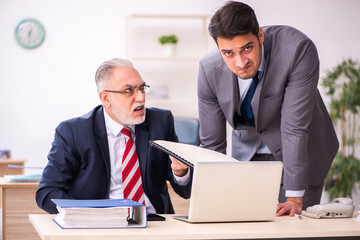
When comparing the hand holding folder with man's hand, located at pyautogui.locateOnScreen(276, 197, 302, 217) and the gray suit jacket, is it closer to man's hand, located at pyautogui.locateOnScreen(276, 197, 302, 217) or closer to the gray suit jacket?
man's hand, located at pyautogui.locateOnScreen(276, 197, 302, 217)

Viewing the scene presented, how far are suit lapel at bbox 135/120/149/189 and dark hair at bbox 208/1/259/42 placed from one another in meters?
0.59

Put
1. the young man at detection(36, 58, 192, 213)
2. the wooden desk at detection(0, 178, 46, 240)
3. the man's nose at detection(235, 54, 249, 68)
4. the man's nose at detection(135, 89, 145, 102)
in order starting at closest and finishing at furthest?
1. the man's nose at detection(235, 54, 249, 68)
2. the young man at detection(36, 58, 192, 213)
3. the man's nose at detection(135, 89, 145, 102)
4. the wooden desk at detection(0, 178, 46, 240)

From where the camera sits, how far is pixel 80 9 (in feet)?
19.5

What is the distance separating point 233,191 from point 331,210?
473 millimetres

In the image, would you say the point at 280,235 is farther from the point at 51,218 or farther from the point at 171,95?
the point at 171,95

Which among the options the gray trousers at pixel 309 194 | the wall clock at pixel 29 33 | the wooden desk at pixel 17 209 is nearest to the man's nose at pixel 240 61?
the gray trousers at pixel 309 194

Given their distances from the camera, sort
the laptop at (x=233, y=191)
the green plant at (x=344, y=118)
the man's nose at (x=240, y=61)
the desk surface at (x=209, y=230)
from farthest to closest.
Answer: the green plant at (x=344, y=118), the man's nose at (x=240, y=61), the laptop at (x=233, y=191), the desk surface at (x=209, y=230)

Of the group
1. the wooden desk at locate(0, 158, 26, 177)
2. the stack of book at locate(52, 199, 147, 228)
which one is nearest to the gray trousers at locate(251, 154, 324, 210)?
the stack of book at locate(52, 199, 147, 228)

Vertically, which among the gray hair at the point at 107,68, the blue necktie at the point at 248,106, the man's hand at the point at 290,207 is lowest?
the man's hand at the point at 290,207

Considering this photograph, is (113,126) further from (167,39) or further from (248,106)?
(167,39)

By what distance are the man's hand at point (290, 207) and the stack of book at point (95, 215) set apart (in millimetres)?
568

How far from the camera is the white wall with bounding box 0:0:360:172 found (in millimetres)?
5863

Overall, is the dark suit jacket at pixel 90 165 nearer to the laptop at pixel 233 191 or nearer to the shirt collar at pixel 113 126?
the shirt collar at pixel 113 126

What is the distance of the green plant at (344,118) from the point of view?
5.82m
